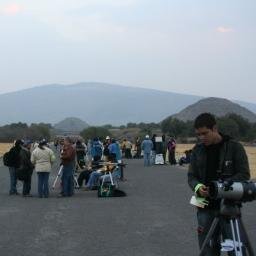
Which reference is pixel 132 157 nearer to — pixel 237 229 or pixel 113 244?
pixel 113 244

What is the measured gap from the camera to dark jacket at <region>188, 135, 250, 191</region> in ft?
18.6

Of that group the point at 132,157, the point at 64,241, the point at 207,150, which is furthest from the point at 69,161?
the point at 132,157

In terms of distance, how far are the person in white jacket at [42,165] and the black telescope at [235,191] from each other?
1220 cm

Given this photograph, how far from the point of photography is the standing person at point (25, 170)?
17.5m

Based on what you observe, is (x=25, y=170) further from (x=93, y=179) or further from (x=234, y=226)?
(x=234, y=226)

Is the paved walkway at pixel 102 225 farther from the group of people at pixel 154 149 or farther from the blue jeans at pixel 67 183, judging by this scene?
the group of people at pixel 154 149

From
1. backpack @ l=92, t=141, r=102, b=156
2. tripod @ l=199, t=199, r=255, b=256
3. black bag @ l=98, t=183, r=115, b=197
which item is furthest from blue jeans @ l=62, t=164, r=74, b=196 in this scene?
tripod @ l=199, t=199, r=255, b=256

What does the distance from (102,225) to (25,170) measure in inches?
273

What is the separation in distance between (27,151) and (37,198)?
180cm

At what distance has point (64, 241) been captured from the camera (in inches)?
380

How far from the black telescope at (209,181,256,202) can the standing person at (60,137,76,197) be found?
12.2 m

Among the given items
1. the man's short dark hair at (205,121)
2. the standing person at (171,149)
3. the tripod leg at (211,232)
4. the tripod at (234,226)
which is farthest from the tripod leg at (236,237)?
the standing person at (171,149)

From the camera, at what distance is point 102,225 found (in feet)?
37.0

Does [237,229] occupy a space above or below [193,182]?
below
